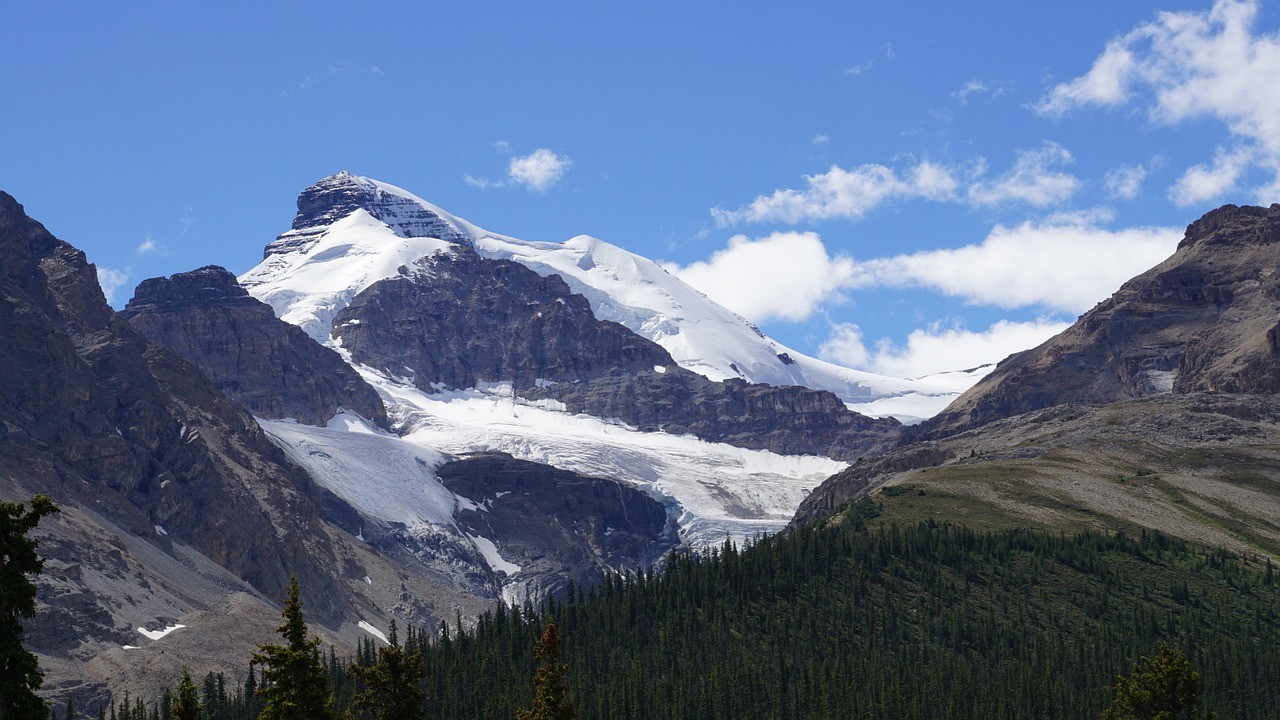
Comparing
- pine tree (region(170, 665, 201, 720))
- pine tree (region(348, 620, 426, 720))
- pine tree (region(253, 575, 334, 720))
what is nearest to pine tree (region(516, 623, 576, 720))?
pine tree (region(348, 620, 426, 720))

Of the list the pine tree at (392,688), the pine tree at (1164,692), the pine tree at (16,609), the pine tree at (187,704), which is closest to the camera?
the pine tree at (16,609)

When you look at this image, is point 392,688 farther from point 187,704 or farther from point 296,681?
point 187,704

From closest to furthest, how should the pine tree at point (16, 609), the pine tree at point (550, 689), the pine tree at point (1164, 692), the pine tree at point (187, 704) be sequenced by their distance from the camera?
1. the pine tree at point (16, 609)
2. the pine tree at point (187, 704)
3. the pine tree at point (550, 689)
4. the pine tree at point (1164, 692)

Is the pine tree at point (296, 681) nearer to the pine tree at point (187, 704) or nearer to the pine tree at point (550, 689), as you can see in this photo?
the pine tree at point (187, 704)

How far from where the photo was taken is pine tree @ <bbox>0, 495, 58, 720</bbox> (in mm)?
41125

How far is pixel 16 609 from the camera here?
1646 inches

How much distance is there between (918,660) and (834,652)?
10677 millimetres

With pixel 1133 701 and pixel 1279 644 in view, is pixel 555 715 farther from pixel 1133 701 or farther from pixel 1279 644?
pixel 1279 644

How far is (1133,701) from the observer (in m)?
77.9

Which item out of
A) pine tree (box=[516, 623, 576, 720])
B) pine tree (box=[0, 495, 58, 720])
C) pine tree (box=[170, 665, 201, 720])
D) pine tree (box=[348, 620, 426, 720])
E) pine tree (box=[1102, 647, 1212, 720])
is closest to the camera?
pine tree (box=[0, 495, 58, 720])

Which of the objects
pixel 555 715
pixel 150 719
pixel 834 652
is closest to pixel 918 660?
pixel 834 652

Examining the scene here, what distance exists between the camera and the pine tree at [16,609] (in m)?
41.1

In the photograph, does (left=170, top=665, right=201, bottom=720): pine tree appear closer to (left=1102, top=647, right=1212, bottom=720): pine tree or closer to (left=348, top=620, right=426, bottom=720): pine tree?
(left=348, top=620, right=426, bottom=720): pine tree

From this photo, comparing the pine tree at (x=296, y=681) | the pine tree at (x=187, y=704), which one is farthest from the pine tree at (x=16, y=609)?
the pine tree at (x=296, y=681)
